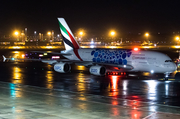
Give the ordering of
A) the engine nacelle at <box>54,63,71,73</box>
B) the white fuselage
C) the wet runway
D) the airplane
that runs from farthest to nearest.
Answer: the engine nacelle at <box>54,63,71,73</box> < the airplane < the white fuselage < the wet runway

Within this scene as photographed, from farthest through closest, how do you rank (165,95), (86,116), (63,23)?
1. (63,23)
2. (165,95)
3. (86,116)

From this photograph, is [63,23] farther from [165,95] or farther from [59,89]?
[165,95]

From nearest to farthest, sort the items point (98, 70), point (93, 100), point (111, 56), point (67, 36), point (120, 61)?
1. point (93, 100)
2. point (98, 70)
3. point (120, 61)
4. point (111, 56)
5. point (67, 36)

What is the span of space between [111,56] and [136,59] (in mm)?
4665

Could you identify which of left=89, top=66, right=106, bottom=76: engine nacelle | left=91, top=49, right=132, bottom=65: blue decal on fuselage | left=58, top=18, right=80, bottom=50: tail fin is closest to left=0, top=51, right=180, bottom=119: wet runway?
left=89, top=66, right=106, bottom=76: engine nacelle

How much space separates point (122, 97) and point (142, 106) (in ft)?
13.7

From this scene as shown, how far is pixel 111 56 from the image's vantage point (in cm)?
4588

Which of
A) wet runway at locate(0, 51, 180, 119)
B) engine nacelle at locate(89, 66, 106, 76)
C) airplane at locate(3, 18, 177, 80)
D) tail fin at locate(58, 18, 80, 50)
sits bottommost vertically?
wet runway at locate(0, 51, 180, 119)

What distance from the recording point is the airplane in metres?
40.6

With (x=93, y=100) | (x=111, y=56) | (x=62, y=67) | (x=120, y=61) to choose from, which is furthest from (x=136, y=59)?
(x=93, y=100)

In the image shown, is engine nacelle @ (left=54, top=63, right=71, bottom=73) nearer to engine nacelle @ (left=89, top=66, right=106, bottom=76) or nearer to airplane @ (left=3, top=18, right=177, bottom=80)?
airplane @ (left=3, top=18, right=177, bottom=80)

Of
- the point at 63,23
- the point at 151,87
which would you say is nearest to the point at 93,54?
the point at 63,23

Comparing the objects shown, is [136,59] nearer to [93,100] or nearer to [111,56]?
[111,56]

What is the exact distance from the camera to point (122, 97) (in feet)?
84.3
